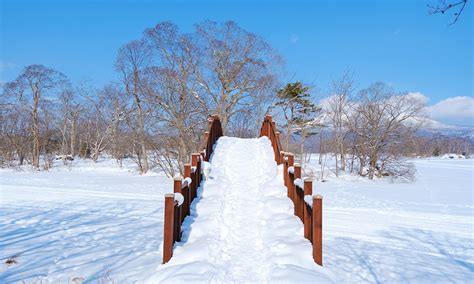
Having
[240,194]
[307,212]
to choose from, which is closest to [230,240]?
[307,212]

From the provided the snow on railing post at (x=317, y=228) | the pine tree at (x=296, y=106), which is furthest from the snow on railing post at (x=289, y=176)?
the pine tree at (x=296, y=106)

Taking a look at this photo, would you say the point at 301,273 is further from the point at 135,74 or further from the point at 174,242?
the point at 135,74

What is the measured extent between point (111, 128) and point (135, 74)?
15.9m

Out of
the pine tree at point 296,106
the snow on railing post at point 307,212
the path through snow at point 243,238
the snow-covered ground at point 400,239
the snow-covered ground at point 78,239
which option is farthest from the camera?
the pine tree at point 296,106

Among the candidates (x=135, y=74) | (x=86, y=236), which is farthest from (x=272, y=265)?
(x=135, y=74)

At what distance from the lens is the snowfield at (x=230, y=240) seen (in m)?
3.87

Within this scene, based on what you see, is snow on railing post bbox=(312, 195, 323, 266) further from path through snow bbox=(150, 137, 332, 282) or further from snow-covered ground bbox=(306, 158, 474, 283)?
snow-covered ground bbox=(306, 158, 474, 283)

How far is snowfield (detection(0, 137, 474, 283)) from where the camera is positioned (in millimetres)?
3873

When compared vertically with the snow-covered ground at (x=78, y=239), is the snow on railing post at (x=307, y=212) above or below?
above

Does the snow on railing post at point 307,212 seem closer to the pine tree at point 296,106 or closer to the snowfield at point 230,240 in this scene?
the snowfield at point 230,240

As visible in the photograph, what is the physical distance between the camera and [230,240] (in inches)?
181

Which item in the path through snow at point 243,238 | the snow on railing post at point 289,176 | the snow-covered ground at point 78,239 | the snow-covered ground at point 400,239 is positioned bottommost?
the snow-covered ground at point 400,239

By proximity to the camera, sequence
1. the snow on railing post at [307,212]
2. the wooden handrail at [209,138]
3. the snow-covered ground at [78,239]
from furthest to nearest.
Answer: the wooden handrail at [209,138], the snow on railing post at [307,212], the snow-covered ground at [78,239]

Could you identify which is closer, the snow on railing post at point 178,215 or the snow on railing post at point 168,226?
the snow on railing post at point 168,226
